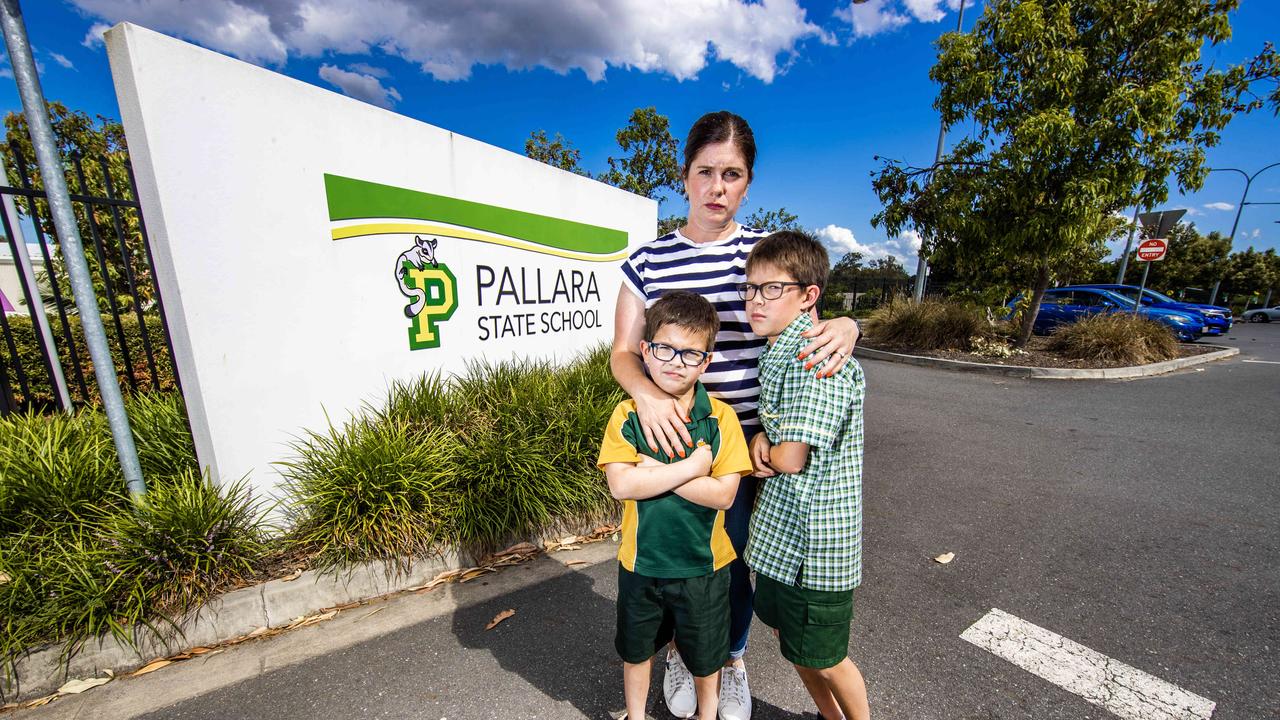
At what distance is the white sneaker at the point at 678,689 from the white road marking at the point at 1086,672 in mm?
1330

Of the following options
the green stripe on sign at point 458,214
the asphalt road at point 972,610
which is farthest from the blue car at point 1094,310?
the green stripe on sign at point 458,214

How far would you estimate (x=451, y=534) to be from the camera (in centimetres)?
262

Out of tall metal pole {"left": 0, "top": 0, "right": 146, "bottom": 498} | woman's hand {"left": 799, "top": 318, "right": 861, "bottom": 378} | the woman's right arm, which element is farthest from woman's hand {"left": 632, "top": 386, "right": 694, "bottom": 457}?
tall metal pole {"left": 0, "top": 0, "right": 146, "bottom": 498}

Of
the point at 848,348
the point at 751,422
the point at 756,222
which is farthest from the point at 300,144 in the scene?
the point at 756,222

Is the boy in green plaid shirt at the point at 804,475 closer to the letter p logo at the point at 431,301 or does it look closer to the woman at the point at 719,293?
the woman at the point at 719,293

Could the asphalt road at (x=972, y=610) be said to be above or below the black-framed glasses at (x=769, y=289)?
below

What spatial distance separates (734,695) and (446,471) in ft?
5.96

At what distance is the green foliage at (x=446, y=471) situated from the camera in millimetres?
2459

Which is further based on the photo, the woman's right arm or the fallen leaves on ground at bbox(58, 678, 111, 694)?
the fallen leaves on ground at bbox(58, 678, 111, 694)

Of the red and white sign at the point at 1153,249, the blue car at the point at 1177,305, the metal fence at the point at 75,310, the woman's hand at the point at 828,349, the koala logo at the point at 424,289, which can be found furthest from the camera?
the blue car at the point at 1177,305

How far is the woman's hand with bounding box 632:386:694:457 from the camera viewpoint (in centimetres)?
135

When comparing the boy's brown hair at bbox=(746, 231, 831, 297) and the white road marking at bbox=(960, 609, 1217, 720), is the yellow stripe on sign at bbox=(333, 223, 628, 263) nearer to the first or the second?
the boy's brown hair at bbox=(746, 231, 831, 297)

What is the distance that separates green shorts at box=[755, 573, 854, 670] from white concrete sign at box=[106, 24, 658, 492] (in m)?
2.83

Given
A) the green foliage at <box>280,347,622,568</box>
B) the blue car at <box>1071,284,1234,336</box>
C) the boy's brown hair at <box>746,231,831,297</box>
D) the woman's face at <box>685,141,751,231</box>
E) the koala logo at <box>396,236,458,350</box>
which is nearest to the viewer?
the boy's brown hair at <box>746,231,831,297</box>
